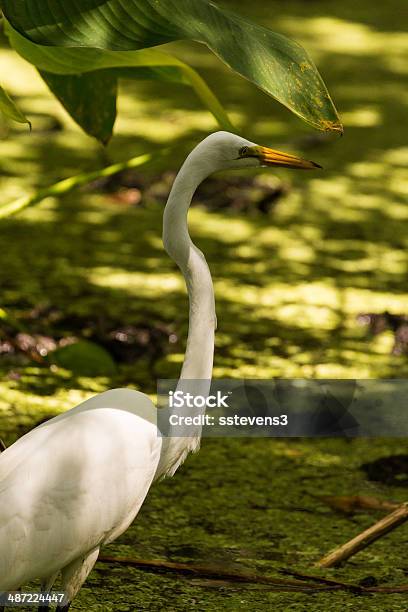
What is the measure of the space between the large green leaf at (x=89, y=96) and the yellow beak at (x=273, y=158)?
55 cm

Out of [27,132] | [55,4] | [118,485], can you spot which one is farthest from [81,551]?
[27,132]

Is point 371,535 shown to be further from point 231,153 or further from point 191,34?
point 191,34

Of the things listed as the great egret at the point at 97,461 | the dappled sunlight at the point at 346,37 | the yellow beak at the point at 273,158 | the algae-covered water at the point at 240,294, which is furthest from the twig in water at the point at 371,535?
the dappled sunlight at the point at 346,37

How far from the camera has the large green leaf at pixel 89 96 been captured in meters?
2.03

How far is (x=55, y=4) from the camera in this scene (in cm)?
149

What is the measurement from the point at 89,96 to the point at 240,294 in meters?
0.74

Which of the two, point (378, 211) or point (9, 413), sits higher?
point (9, 413)

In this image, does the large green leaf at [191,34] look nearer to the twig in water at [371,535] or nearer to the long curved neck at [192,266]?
the long curved neck at [192,266]

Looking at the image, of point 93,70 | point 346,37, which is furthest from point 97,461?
point 346,37

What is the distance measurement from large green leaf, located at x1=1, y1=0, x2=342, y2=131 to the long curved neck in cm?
14

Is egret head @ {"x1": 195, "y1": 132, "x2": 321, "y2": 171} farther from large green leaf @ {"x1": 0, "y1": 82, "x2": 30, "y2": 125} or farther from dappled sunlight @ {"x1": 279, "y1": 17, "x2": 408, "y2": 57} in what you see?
dappled sunlight @ {"x1": 279, "y1": 17, "x2": 408, "y2": 57}

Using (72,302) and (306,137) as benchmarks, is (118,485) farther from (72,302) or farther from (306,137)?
(306,137)

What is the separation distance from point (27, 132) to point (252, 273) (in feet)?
3.45

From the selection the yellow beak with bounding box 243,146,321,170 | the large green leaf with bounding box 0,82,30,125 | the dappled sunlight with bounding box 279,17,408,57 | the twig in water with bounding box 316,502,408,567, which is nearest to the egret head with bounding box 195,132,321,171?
the yellow beak with bounding box 243,146,321,170
